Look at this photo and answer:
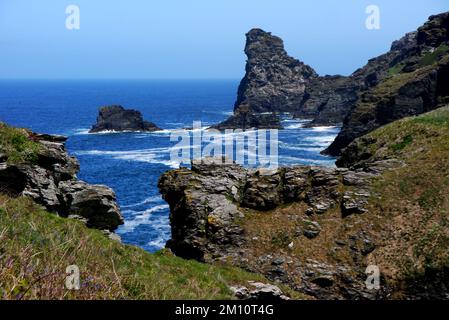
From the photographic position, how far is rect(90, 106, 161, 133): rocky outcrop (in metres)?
171

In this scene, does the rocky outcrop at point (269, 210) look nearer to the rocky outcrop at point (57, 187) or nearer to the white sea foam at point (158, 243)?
the rocky outcrop at point (57, 187)

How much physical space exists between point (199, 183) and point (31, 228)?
27514 millimetres

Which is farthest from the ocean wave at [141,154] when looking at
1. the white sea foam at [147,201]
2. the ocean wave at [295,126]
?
the ocean wave at [295,126]

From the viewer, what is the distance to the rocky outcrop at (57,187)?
93.7 feet

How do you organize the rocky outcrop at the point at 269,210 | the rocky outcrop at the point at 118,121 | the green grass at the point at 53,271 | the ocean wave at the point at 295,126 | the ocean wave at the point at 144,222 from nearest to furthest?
the green grass at the point at 53,271, the rocky outcrop at the point at 269,210, the ocean wave at the point at 144,222, the rocky outcrop at the point at 118,121, the ocean wave at the point at 295,126

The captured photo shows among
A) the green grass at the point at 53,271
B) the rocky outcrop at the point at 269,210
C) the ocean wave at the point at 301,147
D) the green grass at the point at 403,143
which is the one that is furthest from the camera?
the ocean wave at the point at 301,147

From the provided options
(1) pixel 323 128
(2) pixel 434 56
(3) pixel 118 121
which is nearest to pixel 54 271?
(2) pixel 434 56

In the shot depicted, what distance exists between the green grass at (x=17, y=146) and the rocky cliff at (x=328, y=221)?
12496mm

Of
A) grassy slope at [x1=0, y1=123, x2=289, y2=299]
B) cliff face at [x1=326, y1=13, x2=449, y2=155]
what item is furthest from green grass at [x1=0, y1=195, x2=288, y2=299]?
cliff face at [x1=326, y1=13, x2=449, y2=155]

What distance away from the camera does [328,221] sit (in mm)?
36469

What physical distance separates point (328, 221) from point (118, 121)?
144572 millimetres

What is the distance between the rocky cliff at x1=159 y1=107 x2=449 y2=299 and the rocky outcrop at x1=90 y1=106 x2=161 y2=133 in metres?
134

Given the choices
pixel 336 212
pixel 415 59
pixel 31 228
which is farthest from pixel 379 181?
pixel 415 59
